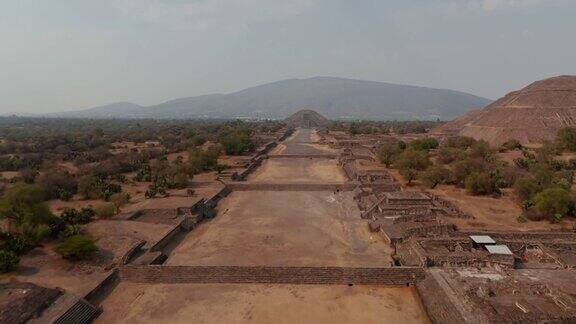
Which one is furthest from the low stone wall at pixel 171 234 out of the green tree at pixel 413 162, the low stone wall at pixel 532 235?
the green tree at pixel 413 162

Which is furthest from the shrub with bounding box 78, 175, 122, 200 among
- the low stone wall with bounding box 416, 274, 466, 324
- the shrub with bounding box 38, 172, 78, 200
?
the low stone wall with bounding box 416, 274, 466, 324

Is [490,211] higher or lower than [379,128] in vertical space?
higher

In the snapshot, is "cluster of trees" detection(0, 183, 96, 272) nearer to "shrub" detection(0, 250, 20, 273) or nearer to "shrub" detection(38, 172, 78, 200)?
"shrub" detection(0, 250, 20, 273)

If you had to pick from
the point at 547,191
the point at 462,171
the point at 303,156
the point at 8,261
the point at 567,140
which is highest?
the point at 567,140

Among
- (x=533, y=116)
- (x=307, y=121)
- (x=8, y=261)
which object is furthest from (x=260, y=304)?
(x=307, y=121)

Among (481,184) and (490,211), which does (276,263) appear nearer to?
(490,211)

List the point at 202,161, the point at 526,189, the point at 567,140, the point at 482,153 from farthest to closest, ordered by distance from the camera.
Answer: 1. the point at 567,140
2. the point at 482,153
3. the point at 202,161
4. the point at 526,189

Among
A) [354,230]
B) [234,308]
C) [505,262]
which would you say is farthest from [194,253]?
[505,262]
